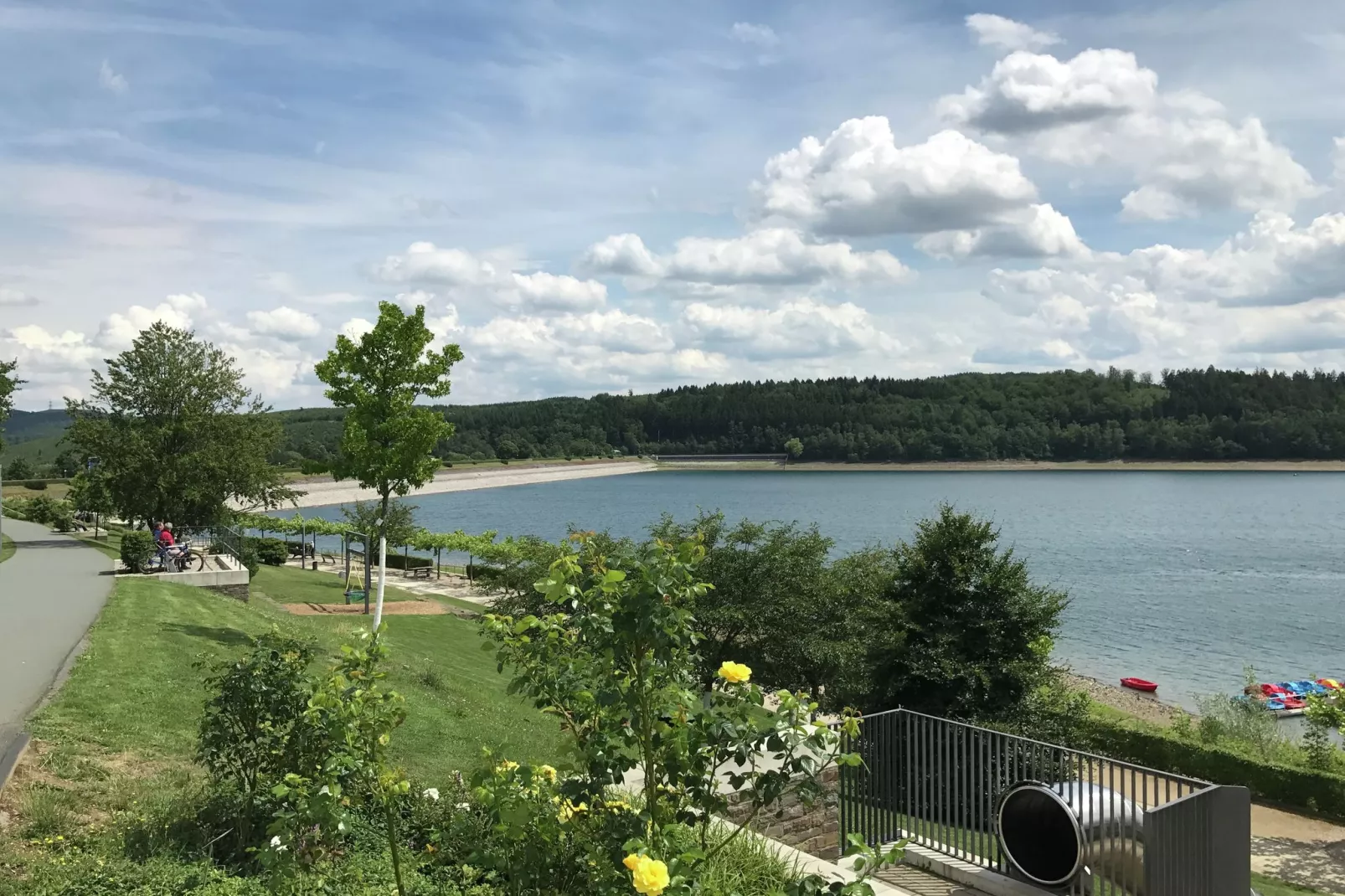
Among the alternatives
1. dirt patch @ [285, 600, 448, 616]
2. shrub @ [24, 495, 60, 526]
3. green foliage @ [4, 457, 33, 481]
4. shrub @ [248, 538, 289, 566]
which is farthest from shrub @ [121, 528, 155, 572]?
green foliage @ [4, 457, 33, 481]

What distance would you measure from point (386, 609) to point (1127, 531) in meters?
69.3

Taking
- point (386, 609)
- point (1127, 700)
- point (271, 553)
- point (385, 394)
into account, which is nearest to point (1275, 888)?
point (385, 394)

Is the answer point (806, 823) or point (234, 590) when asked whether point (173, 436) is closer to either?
point (234, 590)

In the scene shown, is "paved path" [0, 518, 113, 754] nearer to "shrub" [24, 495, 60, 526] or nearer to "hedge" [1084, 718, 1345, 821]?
"hedge" [1084, 718, 1345, 821]

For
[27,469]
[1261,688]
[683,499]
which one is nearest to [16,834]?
[1261,688]

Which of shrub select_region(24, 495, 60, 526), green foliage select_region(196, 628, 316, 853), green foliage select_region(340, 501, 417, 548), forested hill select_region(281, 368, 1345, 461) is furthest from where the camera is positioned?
forested hill select_region(281, 368, 1345, 461)

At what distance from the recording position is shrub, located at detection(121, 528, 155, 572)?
21578mm

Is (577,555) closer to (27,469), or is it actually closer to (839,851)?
(839,851)

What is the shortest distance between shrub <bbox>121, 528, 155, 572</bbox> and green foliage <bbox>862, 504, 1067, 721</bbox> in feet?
52.4

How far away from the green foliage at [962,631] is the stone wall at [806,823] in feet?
15.2

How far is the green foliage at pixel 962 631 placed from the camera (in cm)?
1449

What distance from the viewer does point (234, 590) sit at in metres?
21.4

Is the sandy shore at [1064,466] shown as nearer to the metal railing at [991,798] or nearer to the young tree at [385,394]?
the young tree at [385,394]

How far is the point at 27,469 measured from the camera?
91.5m
